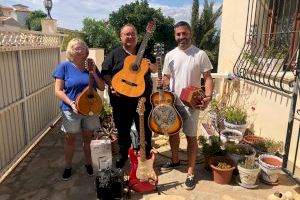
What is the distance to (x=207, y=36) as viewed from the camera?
19.0 meters

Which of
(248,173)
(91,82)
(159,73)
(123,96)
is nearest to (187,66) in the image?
(159,73)

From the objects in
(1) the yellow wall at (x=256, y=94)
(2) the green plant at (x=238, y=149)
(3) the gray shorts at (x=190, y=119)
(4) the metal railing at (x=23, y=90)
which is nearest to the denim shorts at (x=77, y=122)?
(4) the metal railing at (x=23, y=90)

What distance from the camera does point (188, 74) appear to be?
11.1 ft

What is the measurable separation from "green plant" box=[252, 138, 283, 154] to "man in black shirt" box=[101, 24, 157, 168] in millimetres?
1595

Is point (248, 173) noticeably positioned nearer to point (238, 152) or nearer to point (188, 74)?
point (238, 152)

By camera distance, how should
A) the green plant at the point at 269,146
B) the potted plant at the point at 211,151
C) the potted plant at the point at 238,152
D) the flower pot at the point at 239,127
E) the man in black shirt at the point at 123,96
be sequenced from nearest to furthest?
the man in black shirt at the point at 123,96 < the potted plant at the point at 238,152 < the potted plant at the point at 211,151 < the green plant at the point at 269,146 < the flower pot at the point at 239,127

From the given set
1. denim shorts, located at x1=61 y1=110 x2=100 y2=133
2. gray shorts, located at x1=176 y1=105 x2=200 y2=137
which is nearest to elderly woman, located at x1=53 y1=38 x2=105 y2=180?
denim shorts, located at x1=61 y1=110 x2=100 y2=133

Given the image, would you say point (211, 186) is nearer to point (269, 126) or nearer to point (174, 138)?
point (174, 138)

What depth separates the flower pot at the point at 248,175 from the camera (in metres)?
3.37

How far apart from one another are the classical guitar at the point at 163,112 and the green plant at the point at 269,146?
1.43 metres

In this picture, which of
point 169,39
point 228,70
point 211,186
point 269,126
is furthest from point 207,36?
point 211,186

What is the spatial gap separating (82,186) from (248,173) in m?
1.96

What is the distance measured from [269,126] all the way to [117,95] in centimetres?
242

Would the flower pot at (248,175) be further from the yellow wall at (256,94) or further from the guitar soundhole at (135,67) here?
the guitar soundhole at (135,67)
